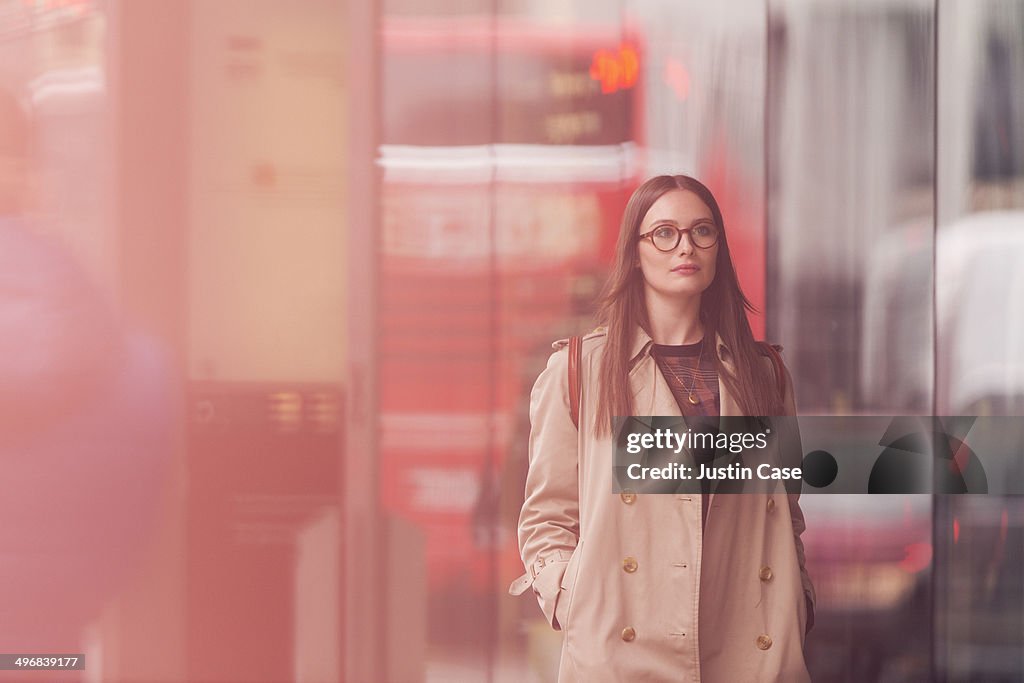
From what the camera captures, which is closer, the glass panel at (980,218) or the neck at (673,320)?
the neck at (673,320)

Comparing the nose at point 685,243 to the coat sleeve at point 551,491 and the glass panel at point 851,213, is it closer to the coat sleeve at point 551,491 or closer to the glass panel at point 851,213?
the glass panel at point 851,213

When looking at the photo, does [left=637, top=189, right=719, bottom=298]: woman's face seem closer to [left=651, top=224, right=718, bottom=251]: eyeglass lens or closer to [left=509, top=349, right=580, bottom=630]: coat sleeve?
[left=651, top=224, right=718, bottom=251]: eyeglass lens

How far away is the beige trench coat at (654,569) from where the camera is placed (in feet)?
10.2

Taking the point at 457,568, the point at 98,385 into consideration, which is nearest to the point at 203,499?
the point at 98,385

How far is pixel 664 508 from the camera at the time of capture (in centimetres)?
321

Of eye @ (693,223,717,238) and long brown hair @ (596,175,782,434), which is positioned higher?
eye @ (693,223,717,238)

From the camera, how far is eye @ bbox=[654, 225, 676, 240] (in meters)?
3.28

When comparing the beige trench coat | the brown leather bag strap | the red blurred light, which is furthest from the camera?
the red blurred light

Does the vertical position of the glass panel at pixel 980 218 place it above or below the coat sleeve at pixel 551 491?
above

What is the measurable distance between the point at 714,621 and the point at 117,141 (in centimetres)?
251

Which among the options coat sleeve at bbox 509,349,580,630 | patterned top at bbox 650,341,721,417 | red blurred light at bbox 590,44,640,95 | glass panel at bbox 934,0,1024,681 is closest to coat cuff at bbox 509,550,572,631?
coat sleeve at bbox 509,349,580,630

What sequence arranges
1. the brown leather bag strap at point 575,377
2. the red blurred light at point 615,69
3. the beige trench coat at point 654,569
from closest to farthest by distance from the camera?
1. the beige trench coat at point 654,569
2. the brown leather bag strap at point 575,377
3. the red blurred light at point 615,69

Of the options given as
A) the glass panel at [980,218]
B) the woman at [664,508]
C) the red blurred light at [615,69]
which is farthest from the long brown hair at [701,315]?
the glass panel at [980,218]

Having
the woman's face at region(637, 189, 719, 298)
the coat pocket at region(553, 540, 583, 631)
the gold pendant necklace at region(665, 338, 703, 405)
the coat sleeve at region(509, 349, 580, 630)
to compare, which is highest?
the woman's face at region(637, 189, 719, 298)
